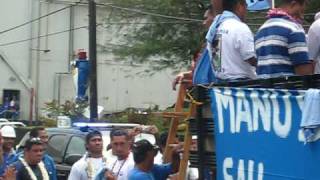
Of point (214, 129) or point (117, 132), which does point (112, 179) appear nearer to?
point (117, 132)

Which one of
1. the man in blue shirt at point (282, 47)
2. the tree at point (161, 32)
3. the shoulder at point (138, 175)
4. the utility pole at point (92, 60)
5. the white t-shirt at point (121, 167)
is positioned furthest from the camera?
the tree at point (161, 32)

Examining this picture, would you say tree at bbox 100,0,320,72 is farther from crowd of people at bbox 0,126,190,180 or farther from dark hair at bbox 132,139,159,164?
dark hair at bbox 132,139,159,164

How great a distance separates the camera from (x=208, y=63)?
4.84 meters

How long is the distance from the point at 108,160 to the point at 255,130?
4.15 metres

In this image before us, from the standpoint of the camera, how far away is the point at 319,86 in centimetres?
360

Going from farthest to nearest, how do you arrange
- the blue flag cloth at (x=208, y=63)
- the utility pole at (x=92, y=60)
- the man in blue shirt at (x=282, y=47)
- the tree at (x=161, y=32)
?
the tree at (x=161, y=32) → the utility pole at (x=92, y=60) → the blue flag cloth at (x=208, y=63) → the man in blue shirt at (x=282, y=47)

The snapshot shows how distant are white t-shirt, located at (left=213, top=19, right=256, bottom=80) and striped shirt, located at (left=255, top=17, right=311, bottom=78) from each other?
0.79 ft

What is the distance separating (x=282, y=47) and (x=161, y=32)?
888 inches

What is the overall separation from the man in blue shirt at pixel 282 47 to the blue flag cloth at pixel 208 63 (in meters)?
0.37

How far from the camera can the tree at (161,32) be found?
25.6 metres

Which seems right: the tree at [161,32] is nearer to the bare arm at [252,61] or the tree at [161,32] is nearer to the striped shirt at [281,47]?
the bare arm at [252,61]

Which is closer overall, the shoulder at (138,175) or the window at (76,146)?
the shoulder at (138,175)

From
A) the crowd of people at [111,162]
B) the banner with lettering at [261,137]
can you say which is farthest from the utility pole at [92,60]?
the banner with lettering at [261,137]

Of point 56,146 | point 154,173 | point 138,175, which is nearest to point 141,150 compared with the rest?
point 138,175
